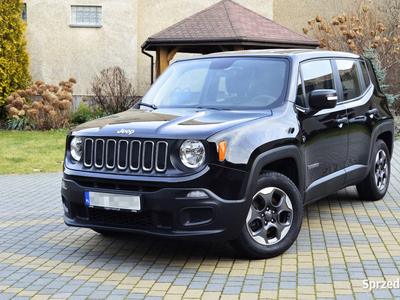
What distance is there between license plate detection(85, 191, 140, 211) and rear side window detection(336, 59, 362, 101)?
297 cm

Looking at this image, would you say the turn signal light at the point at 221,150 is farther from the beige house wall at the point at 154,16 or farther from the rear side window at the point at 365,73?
the beige house wall at the point at 154,16

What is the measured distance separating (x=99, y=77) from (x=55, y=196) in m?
12.8

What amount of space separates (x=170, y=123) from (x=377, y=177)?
11.8ft

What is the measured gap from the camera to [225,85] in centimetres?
579

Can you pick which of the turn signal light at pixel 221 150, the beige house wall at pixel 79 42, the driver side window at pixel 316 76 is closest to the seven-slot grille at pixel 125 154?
the turn signal light at pixel 221 150

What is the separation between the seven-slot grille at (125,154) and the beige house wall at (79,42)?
16111mm

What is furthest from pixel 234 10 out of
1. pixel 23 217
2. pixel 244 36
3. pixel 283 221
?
pixel 283 221

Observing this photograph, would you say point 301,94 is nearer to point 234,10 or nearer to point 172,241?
point 172,241

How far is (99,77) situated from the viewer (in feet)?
67.7

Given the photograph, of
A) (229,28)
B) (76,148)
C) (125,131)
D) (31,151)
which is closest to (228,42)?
(229,28)

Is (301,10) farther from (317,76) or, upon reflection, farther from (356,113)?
(317,76)

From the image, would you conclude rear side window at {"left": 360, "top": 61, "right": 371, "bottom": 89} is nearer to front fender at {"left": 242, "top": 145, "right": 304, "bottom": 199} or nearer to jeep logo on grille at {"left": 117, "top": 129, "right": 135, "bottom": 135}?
front fender at {"left": 242, "top": 145, "right": 304, "bottom": 199}

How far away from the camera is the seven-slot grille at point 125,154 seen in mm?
4617

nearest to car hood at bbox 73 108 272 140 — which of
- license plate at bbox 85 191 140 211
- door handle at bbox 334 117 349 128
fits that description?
license plate at bbox 85 191 140 211
